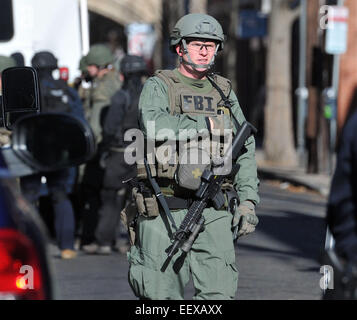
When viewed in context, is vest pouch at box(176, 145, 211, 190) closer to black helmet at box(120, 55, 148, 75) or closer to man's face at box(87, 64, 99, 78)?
black helmet at box(120, 55, 148, 75)

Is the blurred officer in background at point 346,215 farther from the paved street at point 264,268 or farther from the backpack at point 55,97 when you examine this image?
the backpack at point 55,97

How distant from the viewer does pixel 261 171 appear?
835 inches

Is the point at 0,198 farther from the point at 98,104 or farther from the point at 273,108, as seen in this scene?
the point at 273,108

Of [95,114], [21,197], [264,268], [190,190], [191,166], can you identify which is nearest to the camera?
[21,197]

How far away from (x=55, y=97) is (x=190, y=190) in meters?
4.83

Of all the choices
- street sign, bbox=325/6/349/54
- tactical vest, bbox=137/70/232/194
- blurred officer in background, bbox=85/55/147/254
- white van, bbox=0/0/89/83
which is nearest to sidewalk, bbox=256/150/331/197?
street sign, bbox=325/6/349/54

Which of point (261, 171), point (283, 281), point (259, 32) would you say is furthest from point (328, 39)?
point (283, 281)

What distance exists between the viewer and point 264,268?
9.53 metres

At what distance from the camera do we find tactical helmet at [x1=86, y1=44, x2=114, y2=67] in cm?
1042

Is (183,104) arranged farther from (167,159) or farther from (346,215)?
(346,215)

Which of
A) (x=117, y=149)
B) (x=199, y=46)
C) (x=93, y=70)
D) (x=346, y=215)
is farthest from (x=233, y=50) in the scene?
(x=346, y=215)

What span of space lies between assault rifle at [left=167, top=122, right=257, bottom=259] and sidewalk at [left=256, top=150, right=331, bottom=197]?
11.5 m

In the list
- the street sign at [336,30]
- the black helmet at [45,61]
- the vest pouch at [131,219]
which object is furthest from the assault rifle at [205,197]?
the street sign at [336,30]
